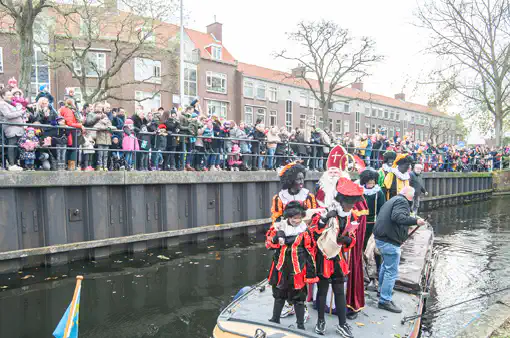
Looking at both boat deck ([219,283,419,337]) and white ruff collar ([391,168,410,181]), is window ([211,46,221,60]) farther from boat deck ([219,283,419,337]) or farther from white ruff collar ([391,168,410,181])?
boat deck ([219,283,419,337])

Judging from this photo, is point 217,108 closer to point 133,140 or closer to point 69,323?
point 133,140

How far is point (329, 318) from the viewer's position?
186 inches

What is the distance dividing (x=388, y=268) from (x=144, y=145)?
23.8 ft

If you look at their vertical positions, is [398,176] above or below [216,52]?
below

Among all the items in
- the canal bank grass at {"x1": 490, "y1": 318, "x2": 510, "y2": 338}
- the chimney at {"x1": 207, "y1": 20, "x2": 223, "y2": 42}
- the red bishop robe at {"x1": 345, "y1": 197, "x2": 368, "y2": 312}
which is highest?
the chimney at {"x1": 207, "y1": 20, "x2": 223, "y2": 42}

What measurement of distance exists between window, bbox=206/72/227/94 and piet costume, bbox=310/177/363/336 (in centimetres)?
3536

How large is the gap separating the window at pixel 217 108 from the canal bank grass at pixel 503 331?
34616 mm

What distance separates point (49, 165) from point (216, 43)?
35.7 meters

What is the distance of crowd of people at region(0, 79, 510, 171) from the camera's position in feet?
27.3

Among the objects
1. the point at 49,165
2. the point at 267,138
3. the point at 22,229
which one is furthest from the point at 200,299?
the point at 267,138

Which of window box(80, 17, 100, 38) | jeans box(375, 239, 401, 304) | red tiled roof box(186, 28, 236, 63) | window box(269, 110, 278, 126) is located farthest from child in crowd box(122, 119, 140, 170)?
window box(269, 110, 278, 126)

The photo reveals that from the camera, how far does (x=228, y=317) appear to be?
184 inches

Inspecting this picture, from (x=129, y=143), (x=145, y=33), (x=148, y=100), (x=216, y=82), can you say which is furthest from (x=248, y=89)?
(x=129, y=143)

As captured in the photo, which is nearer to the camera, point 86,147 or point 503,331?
point 503,331
